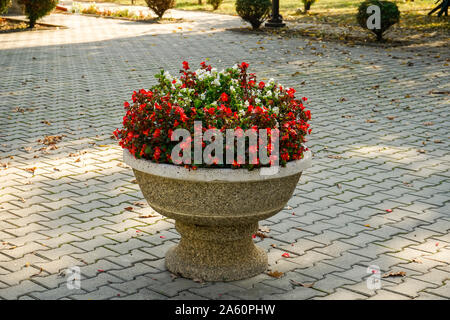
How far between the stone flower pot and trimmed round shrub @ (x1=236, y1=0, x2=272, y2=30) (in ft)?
52.7

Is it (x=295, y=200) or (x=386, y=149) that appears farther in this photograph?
(x=386, y=149)

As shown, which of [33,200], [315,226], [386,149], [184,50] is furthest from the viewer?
[184,50]

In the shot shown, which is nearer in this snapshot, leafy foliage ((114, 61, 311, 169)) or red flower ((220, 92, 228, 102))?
leafy foliage ((114, 61, 311, 169))

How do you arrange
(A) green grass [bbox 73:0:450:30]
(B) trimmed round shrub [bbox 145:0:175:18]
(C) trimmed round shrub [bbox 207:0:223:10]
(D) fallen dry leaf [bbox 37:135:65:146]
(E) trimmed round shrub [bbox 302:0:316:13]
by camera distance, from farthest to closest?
(C) trimmed round shrub [bbox 207:0:223:10]
(E) trimmed round shrub [bbox 302:0:316:13]
(B) trimmed round shrub [bbox 145:0:175:18]
(A) green grass [bbox 73:0:450:30]
(D) fallen dry leaf [bbox 37:135:65:146]

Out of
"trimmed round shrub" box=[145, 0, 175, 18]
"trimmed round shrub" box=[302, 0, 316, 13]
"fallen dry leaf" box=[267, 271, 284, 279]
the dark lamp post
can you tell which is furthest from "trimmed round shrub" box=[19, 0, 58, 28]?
"fallen dry leaf" box=[267, 271, 284, 279]

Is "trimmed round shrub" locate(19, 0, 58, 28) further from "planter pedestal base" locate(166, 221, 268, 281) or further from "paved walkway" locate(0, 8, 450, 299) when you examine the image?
"planter pedestal base" locate(166, 221, 268, 281)

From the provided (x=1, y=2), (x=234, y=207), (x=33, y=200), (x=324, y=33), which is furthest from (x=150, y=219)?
(x=1, y=2)

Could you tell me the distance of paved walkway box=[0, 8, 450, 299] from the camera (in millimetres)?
5191

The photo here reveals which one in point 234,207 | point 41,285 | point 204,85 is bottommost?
point 41,285

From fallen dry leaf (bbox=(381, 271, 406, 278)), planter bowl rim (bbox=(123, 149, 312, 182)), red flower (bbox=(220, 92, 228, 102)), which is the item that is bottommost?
fallen dry leaf (bbox=(381, 271, 406, 278))

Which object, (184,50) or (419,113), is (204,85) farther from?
(184,50)

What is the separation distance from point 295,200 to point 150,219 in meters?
1.61

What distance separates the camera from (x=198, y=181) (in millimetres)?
4641

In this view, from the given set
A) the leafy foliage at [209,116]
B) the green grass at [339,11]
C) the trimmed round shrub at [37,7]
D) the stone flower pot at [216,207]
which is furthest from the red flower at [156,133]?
the green grass at [339,11]
